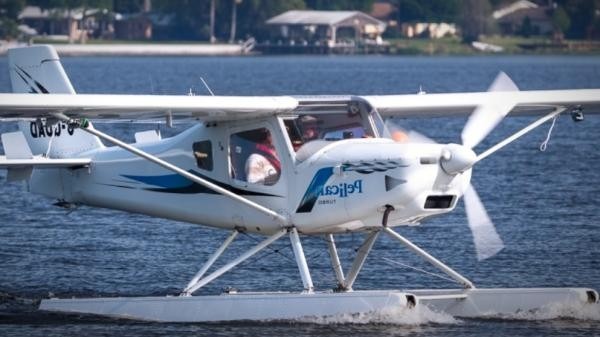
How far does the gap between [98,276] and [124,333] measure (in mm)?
3985

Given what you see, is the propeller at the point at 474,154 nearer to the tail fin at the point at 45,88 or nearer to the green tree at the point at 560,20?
the tail fin at the point at 45,88

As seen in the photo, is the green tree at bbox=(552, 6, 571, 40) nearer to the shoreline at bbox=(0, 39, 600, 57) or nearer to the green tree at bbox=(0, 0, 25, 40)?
the shoreline at bbox=(0, 39, 600, 57)

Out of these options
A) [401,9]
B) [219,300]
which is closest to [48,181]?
[219,300]

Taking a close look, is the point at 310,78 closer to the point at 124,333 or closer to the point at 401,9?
the point at 401,9

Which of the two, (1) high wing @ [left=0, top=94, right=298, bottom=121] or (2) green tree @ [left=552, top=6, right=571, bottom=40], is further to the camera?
(2) green tree @ [left=552, top=6, right=571, bottom=40]

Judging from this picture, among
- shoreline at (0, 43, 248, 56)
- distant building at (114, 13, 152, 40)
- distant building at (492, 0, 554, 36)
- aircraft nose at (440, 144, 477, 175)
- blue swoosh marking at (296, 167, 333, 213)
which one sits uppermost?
aircraft nose at (440, 144, 477, 175)

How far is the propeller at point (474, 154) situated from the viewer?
14477 mm

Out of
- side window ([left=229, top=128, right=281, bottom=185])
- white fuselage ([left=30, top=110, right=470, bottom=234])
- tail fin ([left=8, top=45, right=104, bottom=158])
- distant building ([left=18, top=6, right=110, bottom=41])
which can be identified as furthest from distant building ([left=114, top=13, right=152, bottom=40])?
side window ([left=229, top=128, right=281, bottom=185])

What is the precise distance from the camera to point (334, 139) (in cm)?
1546

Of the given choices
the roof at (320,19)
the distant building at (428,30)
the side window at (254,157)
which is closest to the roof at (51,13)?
the roof at (320,19)

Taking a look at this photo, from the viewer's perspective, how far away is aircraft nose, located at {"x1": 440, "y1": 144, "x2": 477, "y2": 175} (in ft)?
47.4

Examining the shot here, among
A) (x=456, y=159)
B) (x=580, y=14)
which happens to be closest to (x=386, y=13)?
(x=580, y=14)

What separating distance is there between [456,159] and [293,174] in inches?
70.9

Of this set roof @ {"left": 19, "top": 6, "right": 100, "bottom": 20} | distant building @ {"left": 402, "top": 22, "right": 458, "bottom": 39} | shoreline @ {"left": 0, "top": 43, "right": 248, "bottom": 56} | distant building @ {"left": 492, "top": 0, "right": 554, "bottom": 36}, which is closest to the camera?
distant building @ {"left": 492, "top": 0, "right": 554, "bottom": 36}
